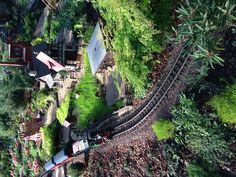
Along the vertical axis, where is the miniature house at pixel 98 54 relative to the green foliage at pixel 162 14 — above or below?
below

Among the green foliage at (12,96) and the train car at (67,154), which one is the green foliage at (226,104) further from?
the green foliage at (12,96)

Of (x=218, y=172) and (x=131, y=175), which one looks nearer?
(x=218, y=172)

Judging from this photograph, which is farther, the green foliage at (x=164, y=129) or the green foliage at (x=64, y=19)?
the green foliage at (x=64, y=19)

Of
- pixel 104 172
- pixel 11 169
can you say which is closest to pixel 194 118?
pixel 104 172

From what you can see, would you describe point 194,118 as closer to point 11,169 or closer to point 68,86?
point 68,86

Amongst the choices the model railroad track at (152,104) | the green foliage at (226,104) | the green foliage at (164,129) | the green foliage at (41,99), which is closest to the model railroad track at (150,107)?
the model railroad track at (152,104)

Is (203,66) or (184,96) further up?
(203,66)

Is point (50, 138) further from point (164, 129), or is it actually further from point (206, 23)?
point (206, 23)
